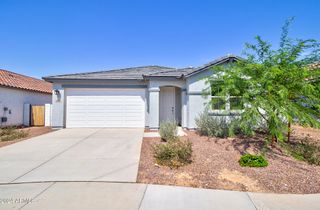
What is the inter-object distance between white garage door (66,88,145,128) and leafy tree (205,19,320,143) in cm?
700

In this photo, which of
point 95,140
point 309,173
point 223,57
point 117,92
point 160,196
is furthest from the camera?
point 117,92

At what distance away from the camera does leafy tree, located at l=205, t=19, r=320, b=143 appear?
6082 millimetres

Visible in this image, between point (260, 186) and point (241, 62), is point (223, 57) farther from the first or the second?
point (260, 186)

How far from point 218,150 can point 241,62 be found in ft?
11.5

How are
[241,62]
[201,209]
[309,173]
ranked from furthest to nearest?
[241,62] < [309,173] < [201,209]

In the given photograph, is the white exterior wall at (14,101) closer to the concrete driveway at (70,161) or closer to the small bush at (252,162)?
the concrete driveway at (70,161)

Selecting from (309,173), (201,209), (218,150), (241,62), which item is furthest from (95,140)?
(309,173)

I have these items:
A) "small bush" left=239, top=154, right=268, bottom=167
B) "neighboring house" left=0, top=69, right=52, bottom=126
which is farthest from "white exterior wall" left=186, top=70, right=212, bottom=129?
"neighboring house" left=0, top=69, right=52, bottom=126

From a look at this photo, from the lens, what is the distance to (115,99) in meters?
12.7

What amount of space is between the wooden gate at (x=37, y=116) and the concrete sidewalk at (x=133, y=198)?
1155cm

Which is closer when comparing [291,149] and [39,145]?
[291,149]

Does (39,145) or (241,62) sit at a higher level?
(241,62)

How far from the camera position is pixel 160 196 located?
3764 millimetres

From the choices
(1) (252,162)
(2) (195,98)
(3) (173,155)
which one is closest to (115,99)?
(2) (195,98)
